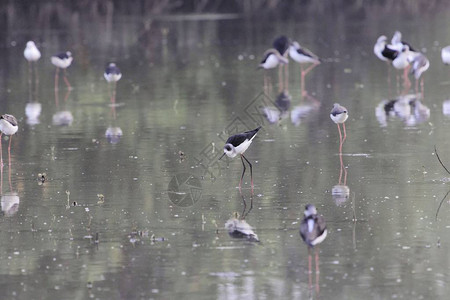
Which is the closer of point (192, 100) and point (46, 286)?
point (46, 286)

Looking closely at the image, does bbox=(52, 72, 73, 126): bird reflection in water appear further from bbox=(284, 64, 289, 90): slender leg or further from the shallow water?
bbox=(284, 64, 289, 90): slender leg

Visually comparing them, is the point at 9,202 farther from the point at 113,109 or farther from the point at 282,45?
the point at 282,45

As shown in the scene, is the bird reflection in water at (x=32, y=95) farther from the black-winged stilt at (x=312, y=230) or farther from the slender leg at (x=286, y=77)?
the black-winged stilt at (x=312, y=230)

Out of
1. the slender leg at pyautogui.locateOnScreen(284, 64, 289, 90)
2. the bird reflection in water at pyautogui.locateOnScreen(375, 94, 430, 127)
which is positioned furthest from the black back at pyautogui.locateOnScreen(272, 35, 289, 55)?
the bird reflection in water at pyautogui.locateOnScreen(375, 94, 430, 127)

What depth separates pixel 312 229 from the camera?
8844 mm

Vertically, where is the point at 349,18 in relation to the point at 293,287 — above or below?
above

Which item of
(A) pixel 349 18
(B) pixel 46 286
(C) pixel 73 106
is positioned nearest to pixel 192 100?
(C) pixel 73 106

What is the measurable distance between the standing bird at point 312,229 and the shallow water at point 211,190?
0.85 ft

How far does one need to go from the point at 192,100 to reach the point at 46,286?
1144 cm

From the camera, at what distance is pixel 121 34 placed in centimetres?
3416

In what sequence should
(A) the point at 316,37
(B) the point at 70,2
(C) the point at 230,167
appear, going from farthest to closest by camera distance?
1. (B) the point at 70,2
2. (A) the point at 316,37
3. (C) the point at 230,167

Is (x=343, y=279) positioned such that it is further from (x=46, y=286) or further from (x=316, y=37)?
(x=316, y=37)

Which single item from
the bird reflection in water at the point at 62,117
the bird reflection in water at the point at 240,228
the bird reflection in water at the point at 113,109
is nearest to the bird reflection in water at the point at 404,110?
the bird reflection in water at the point at 113,109

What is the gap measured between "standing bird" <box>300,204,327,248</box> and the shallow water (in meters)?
0.26
